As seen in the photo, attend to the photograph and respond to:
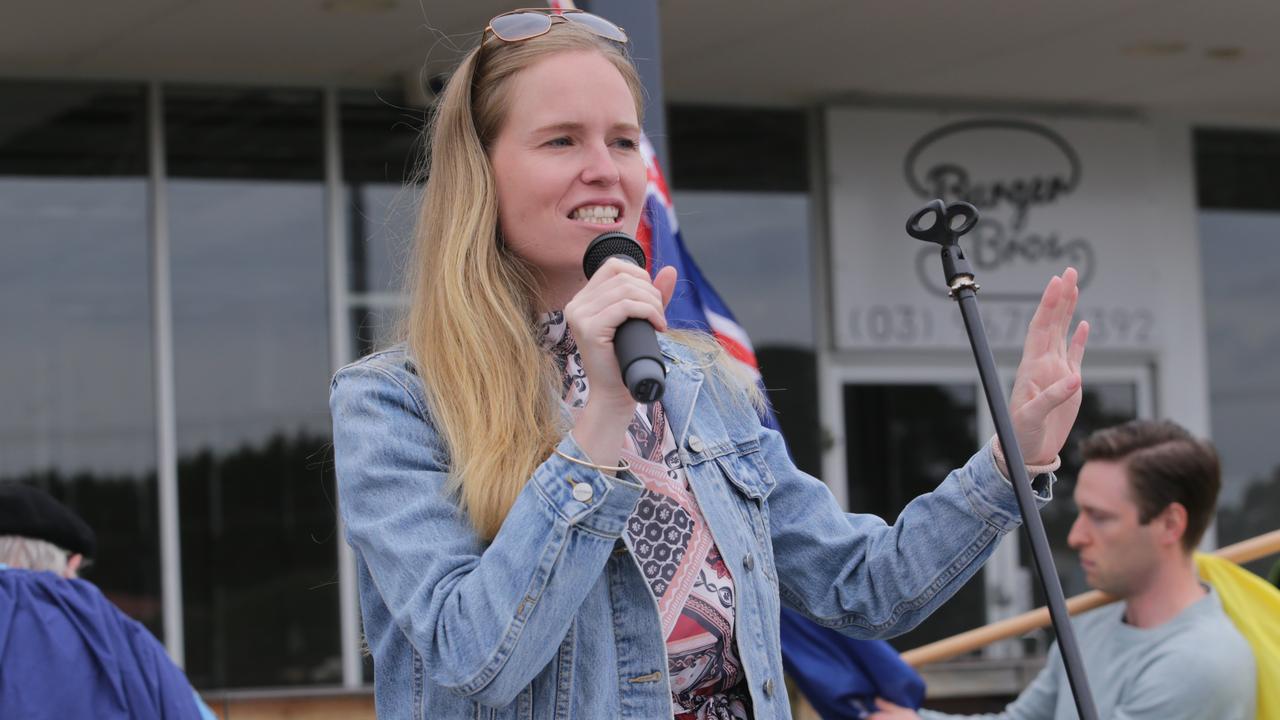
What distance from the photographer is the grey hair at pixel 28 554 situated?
4.23 meters

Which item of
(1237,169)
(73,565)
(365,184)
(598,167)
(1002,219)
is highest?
(1237,169)

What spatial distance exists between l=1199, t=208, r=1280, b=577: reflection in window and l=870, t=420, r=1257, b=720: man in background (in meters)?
6.74

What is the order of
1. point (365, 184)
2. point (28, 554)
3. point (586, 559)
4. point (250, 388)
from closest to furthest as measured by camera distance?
point (586, 559)
point (28, 554)
point (250, 388)
point (365, 184)

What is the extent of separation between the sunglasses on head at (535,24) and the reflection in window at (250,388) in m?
6.58

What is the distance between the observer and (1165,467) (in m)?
3.89

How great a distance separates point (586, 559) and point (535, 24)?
2.19 ft

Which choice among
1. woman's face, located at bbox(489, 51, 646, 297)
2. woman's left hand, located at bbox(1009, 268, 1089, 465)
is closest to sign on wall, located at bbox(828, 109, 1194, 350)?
woman's left hand, located at bbox(1009, 268, 1089, 465)

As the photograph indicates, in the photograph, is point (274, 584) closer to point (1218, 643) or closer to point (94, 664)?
point (94, 664)

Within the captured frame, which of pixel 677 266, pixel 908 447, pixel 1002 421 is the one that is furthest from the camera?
pixel 908 447

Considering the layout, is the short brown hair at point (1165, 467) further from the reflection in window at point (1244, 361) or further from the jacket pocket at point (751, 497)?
the reflection in window at point (1244, 361)

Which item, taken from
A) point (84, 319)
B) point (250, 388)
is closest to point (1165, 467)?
point (250, 388)

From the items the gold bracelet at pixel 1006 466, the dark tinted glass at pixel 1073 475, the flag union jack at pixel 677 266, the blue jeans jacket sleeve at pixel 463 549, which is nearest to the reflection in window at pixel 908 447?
the dark tinted glass at pixel 1073 475

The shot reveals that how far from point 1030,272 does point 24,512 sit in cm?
667

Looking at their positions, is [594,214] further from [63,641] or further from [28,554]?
[28,554]
